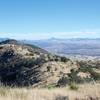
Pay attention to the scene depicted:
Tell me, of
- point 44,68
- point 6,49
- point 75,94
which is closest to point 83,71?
point 44,68

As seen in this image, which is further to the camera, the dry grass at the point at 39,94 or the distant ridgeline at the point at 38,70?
the distant ridgeline at the point at 38,70

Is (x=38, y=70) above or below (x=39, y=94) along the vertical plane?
below

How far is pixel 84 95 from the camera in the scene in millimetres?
10477

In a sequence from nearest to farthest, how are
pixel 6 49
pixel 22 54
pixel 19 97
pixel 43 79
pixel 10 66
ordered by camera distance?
pixel 19 97 < pixel 43 79 < pixel 10 66 < pixel 22 54 < pixel 6 49

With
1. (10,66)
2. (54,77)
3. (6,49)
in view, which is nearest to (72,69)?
(54,77)

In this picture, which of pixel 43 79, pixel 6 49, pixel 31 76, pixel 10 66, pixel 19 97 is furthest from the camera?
pixel 6 49

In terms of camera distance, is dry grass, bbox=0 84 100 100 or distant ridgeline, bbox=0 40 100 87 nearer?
dry grass, bbox=0 84 100 100

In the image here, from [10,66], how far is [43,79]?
540 inches

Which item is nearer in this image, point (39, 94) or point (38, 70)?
point (39, 94)

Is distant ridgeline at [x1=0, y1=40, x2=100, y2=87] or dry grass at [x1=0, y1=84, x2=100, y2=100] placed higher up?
dry grass at [x1=0, y1=84, x2=100, y2=100]

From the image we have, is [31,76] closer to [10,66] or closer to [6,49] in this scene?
[10,66]

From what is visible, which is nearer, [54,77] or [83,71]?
[54,77]

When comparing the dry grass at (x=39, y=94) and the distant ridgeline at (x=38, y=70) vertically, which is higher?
the dry grass at (x=39, y=94)

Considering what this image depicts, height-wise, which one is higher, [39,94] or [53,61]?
[39,94]
